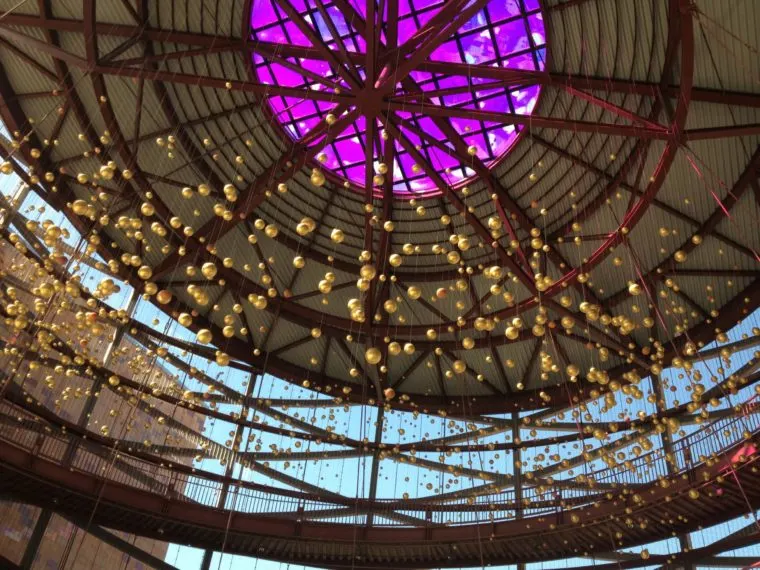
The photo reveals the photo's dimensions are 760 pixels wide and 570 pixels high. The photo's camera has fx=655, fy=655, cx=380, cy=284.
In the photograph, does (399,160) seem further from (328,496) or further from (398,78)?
(328,496)

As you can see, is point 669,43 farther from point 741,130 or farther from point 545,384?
point 545,384

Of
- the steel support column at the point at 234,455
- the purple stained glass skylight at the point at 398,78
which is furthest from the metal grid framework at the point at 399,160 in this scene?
the steel support column at the point at 234,455

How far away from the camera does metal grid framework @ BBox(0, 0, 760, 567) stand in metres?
14.2

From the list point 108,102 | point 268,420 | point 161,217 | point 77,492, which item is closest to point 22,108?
point 108,102

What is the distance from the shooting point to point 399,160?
66.5 feet

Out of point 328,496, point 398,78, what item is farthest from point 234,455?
point 398,78

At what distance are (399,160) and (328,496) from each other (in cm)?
1109

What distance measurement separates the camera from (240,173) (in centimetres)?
2019

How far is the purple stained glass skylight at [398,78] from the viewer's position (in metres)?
14.0

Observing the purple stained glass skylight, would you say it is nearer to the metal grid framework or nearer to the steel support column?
the metal grid framework

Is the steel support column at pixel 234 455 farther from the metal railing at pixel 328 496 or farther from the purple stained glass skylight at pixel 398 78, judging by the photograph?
the purple stained glass skylight at pixel 398 78

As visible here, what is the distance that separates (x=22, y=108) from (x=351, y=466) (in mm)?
15155

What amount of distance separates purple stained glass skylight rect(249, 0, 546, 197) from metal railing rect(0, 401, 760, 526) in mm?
9825

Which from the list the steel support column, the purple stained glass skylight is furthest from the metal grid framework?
the steel support column
